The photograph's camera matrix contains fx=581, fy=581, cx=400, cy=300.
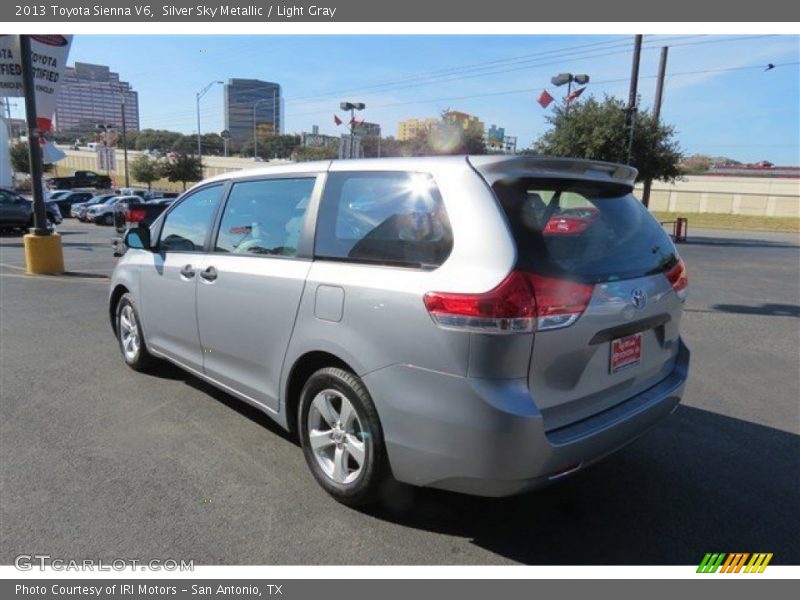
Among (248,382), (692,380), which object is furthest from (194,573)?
(692,380)

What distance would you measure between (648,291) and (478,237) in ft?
3.47

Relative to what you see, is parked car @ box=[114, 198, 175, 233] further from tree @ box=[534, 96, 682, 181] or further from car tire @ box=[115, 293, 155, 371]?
car tire @ box=[115, 293, 155, 371]

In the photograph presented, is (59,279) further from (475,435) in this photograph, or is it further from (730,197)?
(730,197)

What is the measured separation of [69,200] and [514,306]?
38.9m

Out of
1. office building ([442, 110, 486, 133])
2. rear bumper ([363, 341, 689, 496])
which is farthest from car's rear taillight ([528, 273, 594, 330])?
office building ([442, 110, 486, 133])

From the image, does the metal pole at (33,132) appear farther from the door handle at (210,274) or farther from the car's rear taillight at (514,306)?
the car's rear taillight at (514,306)

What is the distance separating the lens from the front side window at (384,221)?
2744mm

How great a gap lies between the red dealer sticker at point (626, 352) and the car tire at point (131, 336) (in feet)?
13.1

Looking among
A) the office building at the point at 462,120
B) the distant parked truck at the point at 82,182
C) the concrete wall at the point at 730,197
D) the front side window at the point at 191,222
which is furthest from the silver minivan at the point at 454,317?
the distant parked truck at the point at 82,182

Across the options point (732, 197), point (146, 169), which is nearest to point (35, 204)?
point (146, 169)

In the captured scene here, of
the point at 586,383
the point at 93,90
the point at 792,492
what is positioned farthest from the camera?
the point at 93,90

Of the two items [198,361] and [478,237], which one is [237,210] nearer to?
[198,361]

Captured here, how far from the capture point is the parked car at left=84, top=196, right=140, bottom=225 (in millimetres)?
29516

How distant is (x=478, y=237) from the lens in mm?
2566
